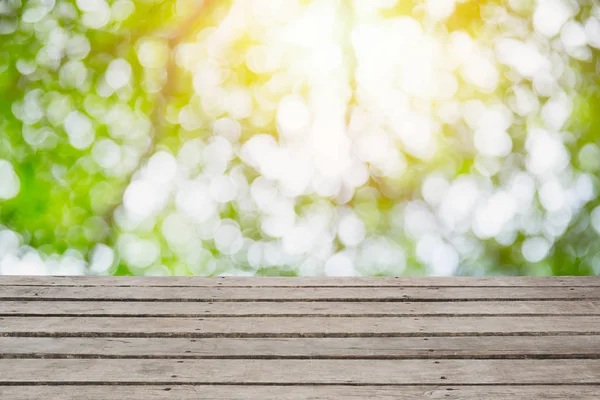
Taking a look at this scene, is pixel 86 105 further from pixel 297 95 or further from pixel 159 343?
pixel 159 343

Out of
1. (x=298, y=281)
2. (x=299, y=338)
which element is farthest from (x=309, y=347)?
(x=298, y=281)

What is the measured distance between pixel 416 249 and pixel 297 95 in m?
0.87

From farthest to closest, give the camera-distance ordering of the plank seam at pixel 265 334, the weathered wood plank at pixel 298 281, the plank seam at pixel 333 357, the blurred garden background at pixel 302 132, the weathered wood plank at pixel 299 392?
1. the blurred garden background at pixel 302 132
2. the weathered wood plank at pixel 298 281
3. the plank seam at pixel 265 334
4. the plank seam at pixel 333 357
5. the weathered wood plank at pixel 299 392

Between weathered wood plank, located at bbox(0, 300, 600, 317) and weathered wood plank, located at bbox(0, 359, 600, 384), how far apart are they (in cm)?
33

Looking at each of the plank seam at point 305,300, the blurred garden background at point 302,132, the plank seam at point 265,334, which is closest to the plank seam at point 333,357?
the plank seam at point 265,334

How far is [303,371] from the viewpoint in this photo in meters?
1.49

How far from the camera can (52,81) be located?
116 inches

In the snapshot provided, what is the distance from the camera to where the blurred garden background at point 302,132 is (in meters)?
2.92

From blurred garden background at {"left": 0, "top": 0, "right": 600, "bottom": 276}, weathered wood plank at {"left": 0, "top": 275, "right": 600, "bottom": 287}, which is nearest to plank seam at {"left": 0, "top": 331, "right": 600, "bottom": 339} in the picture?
weathered wood plank at {"left": 0, "top": 275, "right": 600, "bottom": 287}

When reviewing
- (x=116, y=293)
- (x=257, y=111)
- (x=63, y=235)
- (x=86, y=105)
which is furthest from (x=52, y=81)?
(x=116, y=293)

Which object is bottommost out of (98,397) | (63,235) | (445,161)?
(63,235)

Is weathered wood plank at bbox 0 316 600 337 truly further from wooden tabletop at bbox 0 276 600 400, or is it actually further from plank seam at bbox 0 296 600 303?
plank seam at bbox 0 296 600 303

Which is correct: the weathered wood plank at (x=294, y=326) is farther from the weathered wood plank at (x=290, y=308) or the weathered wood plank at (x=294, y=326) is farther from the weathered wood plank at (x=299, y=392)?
the weathered wood plank at (x=299, y=392)

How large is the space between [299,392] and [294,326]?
380 millimetres
